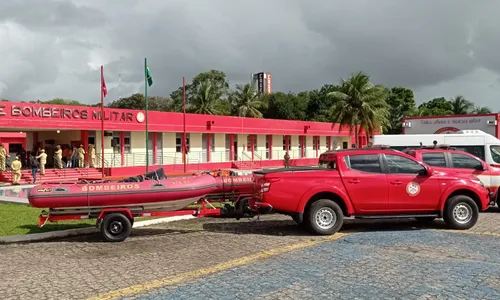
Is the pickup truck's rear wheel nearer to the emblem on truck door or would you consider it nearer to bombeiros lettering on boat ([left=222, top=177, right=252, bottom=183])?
the emblem on truck door

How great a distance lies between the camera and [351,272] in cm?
644

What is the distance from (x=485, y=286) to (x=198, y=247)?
468cm

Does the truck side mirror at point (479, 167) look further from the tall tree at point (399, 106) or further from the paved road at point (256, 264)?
the tall tree at point (399, 106)

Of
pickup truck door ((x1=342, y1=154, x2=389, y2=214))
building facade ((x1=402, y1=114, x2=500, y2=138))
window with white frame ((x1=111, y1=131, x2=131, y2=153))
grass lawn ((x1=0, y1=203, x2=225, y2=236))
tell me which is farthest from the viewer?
window with white frame ((x1=111, y1=131, x2=131, y2=153))

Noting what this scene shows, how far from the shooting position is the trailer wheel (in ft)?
29.6

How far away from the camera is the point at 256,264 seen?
6.98m

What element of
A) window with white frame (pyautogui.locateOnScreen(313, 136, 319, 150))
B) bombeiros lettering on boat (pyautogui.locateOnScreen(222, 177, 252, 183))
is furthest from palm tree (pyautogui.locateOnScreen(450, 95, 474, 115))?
bombeiros lettering on boat (pyautogui.locateOnScreen(222, 177, 252, 183))

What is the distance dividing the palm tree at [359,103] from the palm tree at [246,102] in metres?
20.9

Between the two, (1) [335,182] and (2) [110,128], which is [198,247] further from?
(2) [110,128]

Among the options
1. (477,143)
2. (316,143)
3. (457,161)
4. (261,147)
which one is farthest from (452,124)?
(316,143)

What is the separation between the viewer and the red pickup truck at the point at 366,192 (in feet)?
30.0

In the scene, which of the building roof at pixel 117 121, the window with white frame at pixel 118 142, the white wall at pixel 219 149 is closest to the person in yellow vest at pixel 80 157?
the building roof at pixel 117 121

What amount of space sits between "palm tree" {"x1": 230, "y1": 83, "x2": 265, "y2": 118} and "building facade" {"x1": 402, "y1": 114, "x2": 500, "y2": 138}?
36961 mm

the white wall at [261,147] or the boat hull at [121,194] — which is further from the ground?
the white wall at [261,147]
